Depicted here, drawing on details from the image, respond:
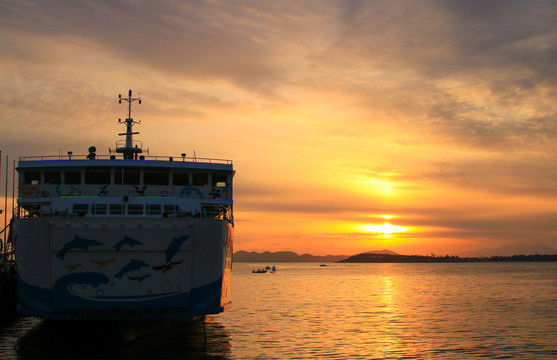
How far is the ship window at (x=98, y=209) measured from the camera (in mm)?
24862

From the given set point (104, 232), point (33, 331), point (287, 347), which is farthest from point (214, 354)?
point (33, 331)

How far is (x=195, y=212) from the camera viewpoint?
25828 millimetres

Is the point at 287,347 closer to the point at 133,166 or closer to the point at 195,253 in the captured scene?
the point at 195,253

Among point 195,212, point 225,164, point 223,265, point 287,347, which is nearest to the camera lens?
point 223,265

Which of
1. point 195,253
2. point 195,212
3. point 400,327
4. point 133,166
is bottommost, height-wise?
point 400,327

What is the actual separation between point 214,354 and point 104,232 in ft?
30.5

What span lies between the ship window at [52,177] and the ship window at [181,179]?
5.67 m

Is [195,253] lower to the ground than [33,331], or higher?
higher

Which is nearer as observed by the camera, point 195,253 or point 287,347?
point 195,253

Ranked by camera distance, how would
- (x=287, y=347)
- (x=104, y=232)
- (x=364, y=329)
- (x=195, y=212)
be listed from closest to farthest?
(x=104, y=232) < (x=195, y=212) < (x=287, y=347) < (x=364, y=329)

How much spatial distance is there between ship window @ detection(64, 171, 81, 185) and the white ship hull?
4.70m

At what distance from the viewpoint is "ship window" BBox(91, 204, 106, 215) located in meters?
24.9

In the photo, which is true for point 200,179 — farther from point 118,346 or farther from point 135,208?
point 118,346

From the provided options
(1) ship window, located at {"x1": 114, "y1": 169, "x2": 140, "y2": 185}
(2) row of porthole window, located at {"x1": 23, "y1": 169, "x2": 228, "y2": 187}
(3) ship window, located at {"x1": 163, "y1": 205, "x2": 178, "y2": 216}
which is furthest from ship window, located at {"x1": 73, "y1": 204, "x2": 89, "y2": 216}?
(3) ship window, located at {"x1": 163, "y1": 205, "x2": 178, "y2": 216}
